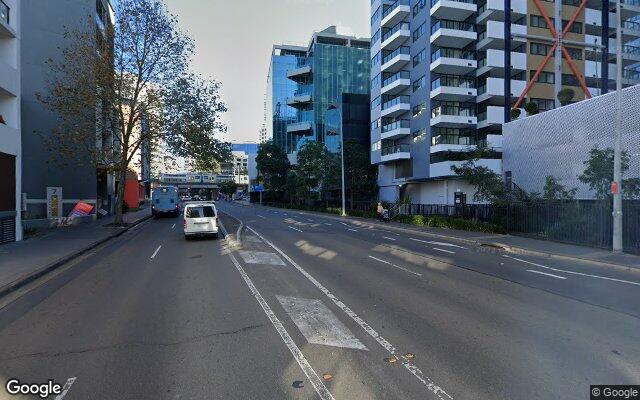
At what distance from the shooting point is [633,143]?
Answer: 2262cm

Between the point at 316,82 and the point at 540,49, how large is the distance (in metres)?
44.6

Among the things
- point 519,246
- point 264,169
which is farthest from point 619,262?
point 264,169

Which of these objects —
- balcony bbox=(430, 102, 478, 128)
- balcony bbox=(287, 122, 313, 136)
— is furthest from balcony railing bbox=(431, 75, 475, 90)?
balcony bbox=(287, 122, 313, 136)

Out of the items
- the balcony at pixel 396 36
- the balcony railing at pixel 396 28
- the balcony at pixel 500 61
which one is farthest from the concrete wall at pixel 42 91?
the balcony at pixel 500 61

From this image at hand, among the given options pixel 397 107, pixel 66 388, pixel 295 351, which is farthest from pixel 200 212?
pixel 397 107

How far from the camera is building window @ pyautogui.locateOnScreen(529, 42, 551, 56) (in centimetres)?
4000

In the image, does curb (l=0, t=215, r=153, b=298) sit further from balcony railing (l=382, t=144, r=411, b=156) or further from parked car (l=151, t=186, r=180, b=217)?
balcony railing (l=382, t=144, r=411, b=156)

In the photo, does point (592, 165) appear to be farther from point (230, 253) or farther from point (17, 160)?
point (17, 160)

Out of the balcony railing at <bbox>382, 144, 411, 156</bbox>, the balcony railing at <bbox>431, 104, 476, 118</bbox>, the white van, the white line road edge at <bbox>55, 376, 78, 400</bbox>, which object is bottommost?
the white line road edge at <bbox>55, 376, 78, 400</bbox>

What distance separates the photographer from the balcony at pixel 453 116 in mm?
39844

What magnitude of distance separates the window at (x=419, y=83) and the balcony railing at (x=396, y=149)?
6550mm

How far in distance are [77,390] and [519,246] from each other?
17127 mm

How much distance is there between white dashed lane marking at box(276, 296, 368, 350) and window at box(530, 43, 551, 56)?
42.4m

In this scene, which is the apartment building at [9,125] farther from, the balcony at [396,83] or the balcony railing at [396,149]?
the balcony at [396,83]
